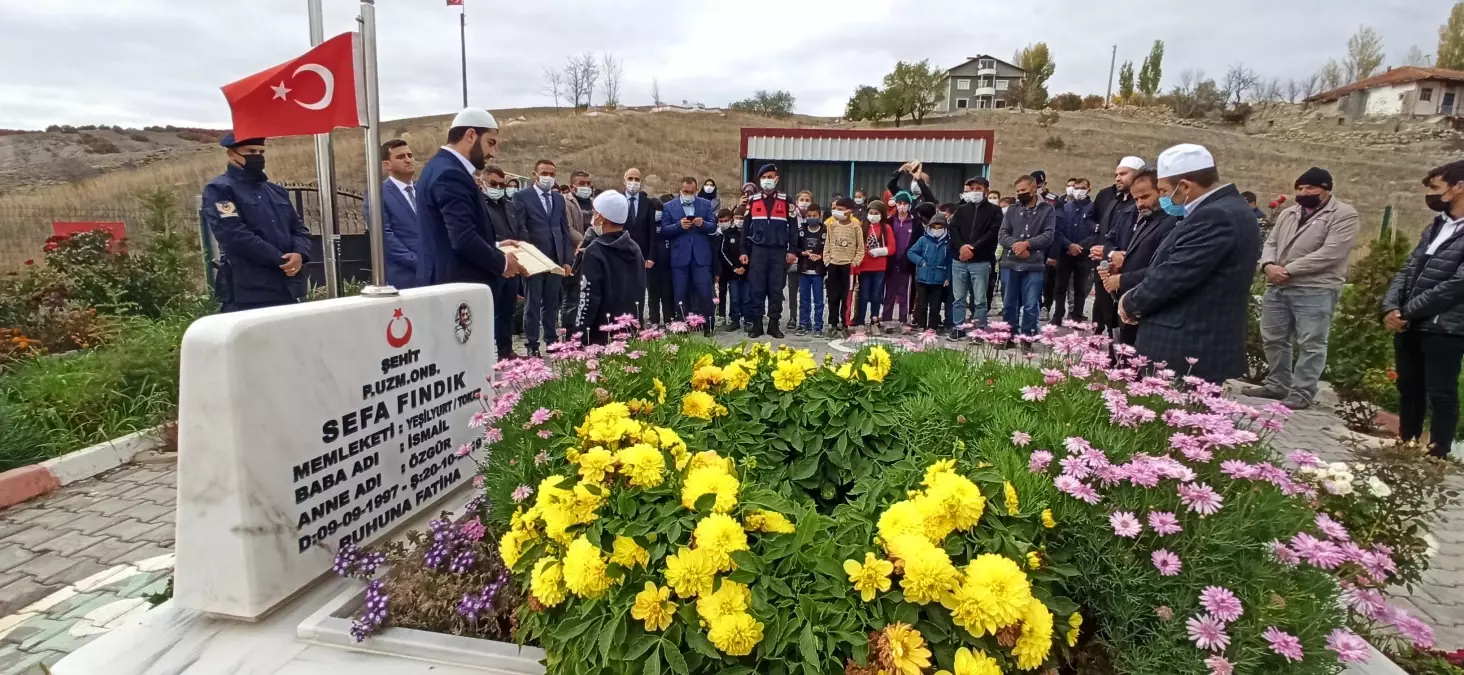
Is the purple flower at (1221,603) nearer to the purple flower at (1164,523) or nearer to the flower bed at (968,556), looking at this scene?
the flower bed at (968,556)

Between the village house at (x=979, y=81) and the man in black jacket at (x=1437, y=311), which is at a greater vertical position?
the village house at (x=979, y=81)

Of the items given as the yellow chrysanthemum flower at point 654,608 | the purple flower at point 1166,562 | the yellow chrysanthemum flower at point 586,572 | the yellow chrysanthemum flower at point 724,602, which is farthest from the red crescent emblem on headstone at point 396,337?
the purple flower at point 1166,562

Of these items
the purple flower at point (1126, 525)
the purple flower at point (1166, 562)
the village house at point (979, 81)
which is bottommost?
the purple flower at point (1166, 562)

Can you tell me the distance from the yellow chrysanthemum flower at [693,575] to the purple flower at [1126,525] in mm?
965

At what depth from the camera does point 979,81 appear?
3017 inches

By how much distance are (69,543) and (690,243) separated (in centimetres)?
595

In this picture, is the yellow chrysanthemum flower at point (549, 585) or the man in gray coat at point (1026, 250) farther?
the man in gray coat at point (1026, 250)

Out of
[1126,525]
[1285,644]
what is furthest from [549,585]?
[1285,644]

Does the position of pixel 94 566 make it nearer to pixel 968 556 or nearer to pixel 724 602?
pixel 724 602

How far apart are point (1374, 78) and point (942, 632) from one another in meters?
79.8

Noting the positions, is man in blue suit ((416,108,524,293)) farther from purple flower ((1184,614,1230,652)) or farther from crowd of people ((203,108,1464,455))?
purple flower ((1184,614,1230,652))

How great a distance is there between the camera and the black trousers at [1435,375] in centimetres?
412

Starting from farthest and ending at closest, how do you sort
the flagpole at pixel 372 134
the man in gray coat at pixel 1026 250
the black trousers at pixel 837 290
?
the black trousers at pixel 837 290 < the man in gray coat at pixel 1026 250 < the flagpole at pixel 372 134

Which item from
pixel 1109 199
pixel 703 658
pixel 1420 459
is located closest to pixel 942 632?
pixel 703 658
